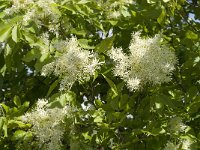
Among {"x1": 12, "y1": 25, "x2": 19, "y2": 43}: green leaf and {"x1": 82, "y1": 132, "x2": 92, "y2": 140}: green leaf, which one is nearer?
{"x1": 12, "y1": 25, "x2": 19, "y2": 43}: green leaf

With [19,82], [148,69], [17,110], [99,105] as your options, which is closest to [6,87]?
[19,82]

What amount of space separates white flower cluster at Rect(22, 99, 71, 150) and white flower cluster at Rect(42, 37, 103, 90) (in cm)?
20

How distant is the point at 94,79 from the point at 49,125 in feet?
1.39

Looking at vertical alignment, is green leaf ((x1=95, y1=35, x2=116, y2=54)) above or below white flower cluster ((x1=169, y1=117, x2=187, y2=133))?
above

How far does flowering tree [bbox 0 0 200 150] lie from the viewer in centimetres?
238

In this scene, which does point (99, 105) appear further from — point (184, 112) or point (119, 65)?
point (184, 112)

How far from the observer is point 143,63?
2.38 meters

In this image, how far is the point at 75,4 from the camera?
2684mm

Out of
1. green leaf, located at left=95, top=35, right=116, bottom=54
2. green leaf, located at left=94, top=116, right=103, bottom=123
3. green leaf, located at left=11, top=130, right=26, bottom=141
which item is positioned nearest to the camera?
green leaf, located at left=95, top=35, right=116, bottom=54

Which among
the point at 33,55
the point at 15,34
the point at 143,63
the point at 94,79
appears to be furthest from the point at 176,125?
the point at 15,34

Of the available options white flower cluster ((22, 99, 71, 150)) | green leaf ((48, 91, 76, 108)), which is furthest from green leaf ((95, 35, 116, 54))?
white flower cluster ((22, 99, 71, 150))

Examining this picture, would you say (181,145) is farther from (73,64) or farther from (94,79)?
(73,64)

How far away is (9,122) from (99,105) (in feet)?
1.83

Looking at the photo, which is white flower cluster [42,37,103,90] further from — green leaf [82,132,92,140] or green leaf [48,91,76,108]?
green leaf [82,132,92,140]
